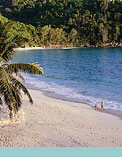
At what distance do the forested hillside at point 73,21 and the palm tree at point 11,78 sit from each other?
115m

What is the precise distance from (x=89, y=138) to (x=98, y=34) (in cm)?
14981

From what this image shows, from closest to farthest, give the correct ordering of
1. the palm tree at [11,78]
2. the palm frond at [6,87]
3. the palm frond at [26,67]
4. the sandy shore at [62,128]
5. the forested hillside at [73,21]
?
1. the palm frond at [6,87]
2. the palm tree at [11,78]
3. the sandy shore at [62,128]
4. the palm frond at [26,67]
5. the forested hillside at [73,21]

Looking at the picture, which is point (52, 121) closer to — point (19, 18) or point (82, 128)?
point (82, 128)

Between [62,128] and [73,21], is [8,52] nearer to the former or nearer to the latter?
[62,128]

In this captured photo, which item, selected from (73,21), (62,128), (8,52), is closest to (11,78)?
(8,52)

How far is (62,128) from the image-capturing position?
487 inches

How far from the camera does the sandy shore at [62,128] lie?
10.4 m

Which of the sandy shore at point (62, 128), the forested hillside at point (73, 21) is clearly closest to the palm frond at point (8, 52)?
the sandy shore at point (62, 128)

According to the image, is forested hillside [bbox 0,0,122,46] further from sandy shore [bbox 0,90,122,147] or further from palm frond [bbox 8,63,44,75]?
palm frond [bbox 8,63,44,75]

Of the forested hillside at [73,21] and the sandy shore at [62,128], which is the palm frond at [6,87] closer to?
the sandy shore at [62,128]

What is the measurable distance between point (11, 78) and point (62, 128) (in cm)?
361

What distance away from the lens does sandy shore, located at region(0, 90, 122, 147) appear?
411 inches

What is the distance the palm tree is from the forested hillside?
378ft

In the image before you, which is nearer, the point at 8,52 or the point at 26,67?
the point at 26,67
